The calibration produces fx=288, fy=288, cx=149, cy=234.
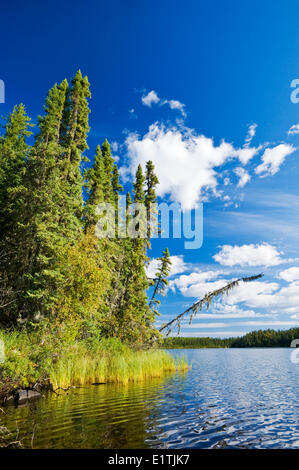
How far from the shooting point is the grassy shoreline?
11.9 m

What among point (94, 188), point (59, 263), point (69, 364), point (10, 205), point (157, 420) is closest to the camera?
point (157, 420)

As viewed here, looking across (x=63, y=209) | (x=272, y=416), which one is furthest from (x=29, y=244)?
(x=272, y=416)

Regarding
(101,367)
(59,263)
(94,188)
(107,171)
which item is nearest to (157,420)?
(101,367)

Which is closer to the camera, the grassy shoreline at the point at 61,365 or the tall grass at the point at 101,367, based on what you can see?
the grassy shoreline at the point at 61,365

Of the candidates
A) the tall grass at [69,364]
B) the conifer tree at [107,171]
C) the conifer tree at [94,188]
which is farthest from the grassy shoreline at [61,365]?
the conifer tree at [107,171]

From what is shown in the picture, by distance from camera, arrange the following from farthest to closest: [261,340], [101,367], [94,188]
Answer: [261,340] < [94,188] < [101,367]

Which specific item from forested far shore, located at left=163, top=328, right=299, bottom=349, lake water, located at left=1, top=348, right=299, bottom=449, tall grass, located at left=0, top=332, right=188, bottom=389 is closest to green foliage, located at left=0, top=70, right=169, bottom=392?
tall grass, located at left=0, top=332, right=188, bottom=389

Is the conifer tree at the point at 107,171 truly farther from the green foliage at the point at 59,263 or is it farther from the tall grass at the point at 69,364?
the tall grass at the point at 69,364

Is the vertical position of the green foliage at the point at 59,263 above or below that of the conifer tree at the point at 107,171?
below

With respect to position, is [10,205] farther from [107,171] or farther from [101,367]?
[107,171]

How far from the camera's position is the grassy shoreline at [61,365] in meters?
11.9

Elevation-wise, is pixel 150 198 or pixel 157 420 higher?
pixel 150 198

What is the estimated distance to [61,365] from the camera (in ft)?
48.3
